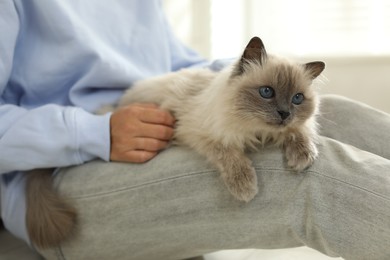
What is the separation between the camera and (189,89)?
125 cm

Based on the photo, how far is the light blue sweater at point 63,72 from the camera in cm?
107

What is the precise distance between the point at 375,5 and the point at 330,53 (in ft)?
0.95

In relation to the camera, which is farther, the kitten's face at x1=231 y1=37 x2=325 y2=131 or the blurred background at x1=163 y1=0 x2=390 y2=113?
the blurred background at x1=163 y1=0 x2=390 y2=113

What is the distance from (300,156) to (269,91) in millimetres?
180

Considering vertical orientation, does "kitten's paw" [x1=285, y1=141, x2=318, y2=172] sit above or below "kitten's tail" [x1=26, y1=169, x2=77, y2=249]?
above

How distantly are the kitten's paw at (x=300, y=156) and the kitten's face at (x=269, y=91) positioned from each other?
0.06 m

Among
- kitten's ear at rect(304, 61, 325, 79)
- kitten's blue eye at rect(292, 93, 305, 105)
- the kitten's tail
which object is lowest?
the kitten's tail

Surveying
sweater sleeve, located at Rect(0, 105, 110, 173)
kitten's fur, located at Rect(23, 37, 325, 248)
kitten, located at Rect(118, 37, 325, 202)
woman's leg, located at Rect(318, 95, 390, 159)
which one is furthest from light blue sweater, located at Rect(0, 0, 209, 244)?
woman's leg, located at Rect(318, 95, 390, 159)

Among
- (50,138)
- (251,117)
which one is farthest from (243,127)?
(50,138)

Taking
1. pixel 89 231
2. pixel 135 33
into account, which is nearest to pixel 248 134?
pixel 89 231

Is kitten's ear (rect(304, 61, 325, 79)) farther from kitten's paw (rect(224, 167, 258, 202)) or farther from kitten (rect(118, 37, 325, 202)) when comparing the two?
kitten's paw (rect(224, 167, 258, 202))

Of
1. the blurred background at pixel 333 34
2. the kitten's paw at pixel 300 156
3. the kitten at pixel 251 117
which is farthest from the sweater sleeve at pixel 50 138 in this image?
the blurred background at pixel 333 34

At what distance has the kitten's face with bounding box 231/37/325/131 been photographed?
3.34 feet

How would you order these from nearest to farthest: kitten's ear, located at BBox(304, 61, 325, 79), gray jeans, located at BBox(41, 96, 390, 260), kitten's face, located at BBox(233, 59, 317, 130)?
gray jeans, located at BBox(41, 96, 390, 260) → kitten's face, located at BBox(233, 59, 317, 130) → kitten's ear, located at BBox(304, 61, 325, 79)
